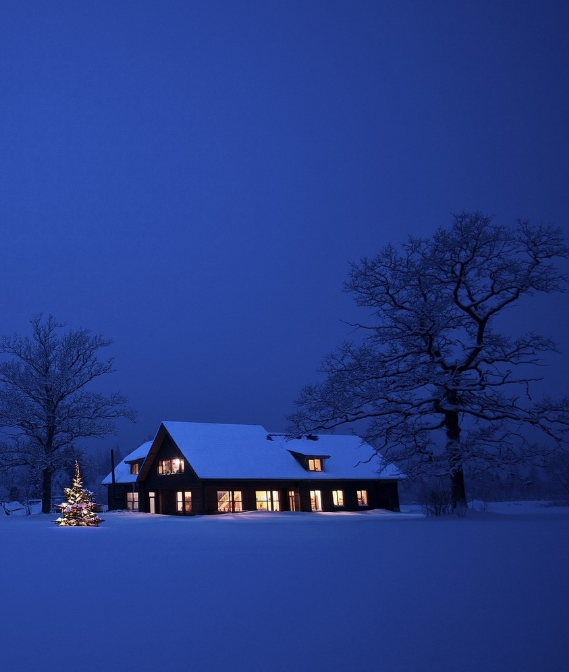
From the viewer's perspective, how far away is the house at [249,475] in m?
36.8

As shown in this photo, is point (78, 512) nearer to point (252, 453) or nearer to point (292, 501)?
point (252, 453)

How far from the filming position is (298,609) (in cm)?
622

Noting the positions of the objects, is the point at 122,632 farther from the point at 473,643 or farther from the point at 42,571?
the point at 42,571

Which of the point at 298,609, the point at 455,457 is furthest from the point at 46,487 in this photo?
the point at 298,609

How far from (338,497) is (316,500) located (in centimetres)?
177

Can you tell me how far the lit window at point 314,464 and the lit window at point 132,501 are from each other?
16296 mm

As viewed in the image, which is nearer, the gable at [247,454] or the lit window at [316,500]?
the gable at [247,454]

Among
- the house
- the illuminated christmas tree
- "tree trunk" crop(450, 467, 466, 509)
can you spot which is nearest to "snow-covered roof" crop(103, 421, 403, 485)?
the house

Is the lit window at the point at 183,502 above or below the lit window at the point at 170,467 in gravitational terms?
below

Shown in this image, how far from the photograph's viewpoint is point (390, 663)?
4.51 metres

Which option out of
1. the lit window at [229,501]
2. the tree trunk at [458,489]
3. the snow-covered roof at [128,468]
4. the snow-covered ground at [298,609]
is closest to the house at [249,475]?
the lit window at [229,501]

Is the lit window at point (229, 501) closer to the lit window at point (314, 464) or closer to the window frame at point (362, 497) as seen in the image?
the lit window at point (314, 464)

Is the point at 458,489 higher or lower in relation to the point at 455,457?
lower

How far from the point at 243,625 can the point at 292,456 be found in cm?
3588
